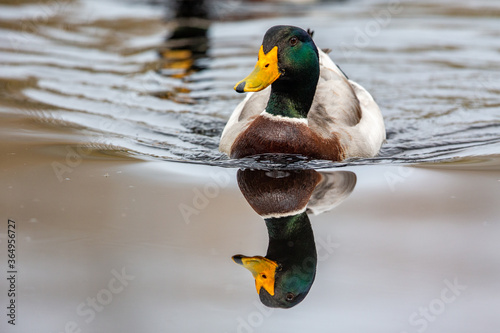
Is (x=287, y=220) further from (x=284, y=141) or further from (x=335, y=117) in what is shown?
(x=335, y=117)

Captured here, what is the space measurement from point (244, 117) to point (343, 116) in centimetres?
95

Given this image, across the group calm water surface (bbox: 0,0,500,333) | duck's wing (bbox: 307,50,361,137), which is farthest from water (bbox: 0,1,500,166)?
duck's wing (bbox: 307,50,361,137)

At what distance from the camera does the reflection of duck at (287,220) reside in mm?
4805

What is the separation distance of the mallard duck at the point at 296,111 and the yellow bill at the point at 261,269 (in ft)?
6.06

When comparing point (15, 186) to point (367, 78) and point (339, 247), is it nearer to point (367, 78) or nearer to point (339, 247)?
point (339, 247)

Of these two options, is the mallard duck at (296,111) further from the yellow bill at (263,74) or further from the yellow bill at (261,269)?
the yellow bill at (261,269)

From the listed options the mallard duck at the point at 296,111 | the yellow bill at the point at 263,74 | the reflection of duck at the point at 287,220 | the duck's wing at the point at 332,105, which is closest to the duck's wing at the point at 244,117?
the mallard duck at the point at 296,111

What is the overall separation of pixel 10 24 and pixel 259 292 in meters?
10.5

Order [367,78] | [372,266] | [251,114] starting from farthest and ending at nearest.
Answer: [367,78] < [251,114] < [372,266]

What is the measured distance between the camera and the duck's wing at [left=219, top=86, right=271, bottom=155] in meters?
7.49

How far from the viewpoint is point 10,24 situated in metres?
13.8

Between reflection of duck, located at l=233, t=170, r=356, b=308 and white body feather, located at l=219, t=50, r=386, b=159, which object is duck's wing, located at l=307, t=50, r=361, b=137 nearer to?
white body feather, located at l=219, t=50, r=386, b=159

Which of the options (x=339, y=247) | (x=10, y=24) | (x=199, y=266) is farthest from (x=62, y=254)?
(x=10, y=24)

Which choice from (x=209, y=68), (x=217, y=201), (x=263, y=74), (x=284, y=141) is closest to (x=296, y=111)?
(x=284, y=141)
